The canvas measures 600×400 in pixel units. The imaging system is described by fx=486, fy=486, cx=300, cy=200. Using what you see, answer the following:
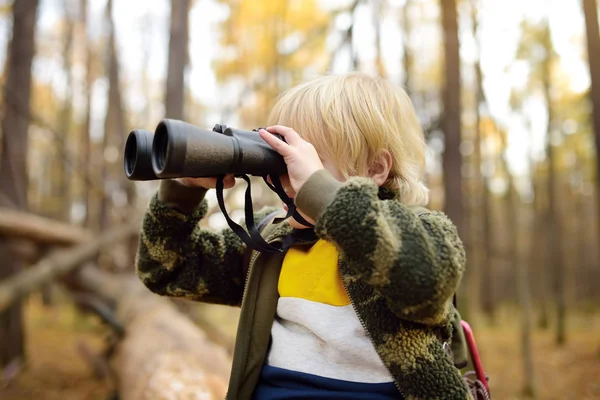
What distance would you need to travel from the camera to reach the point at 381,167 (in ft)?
4.15

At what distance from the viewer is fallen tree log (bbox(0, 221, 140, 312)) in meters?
3.11

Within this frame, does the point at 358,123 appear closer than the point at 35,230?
Yes

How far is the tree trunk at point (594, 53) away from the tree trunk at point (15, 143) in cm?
542

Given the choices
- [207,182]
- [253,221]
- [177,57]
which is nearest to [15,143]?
[177,57]

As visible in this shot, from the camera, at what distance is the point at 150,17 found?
16.0 meters

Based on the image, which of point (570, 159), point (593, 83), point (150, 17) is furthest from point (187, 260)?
point (570, 159)

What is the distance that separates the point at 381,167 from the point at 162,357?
203 cm

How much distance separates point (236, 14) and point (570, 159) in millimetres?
13733

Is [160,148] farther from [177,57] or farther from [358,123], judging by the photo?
[177,57]

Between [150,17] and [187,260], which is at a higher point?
[150,17]

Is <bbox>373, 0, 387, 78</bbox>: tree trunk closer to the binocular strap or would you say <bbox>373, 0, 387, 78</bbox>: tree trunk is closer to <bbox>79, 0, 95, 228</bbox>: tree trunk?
the binocular strap

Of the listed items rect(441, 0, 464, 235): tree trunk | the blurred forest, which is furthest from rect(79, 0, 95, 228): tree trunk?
rect(441, 0, 464, 235): tree trunk

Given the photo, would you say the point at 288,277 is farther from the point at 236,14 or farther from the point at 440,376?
the point at 236,14

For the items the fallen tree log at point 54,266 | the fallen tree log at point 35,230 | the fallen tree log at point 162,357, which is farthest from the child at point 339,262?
the fallen tree log at point 35,230
